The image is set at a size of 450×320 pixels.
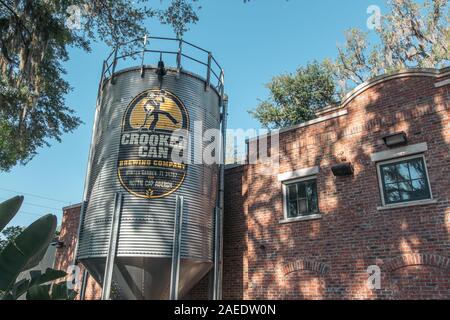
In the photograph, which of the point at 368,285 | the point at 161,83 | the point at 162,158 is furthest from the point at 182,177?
the point at 368,285

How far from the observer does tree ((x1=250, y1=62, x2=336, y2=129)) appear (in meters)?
26.7

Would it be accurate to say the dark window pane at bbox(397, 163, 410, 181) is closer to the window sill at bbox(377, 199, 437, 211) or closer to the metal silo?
the window sill at bbox(377, 199, 437, 211)

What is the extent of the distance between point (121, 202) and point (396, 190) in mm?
7381

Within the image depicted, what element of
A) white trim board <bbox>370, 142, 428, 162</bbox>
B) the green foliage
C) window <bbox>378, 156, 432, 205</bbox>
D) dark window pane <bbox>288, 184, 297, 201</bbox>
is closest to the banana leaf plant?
the green foliage

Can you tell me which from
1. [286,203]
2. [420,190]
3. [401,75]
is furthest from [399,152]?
[286,203]

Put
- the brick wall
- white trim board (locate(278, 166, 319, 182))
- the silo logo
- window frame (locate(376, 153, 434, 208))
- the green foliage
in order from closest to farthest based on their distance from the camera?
the green foliage < window frame (locate(376, 153, 434, 208)) < the silo logo < white trim board (locate(278, 166, 319, 182)) < the brick wall

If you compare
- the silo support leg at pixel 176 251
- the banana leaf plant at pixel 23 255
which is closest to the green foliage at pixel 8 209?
the banana leaf plant at pixel 23 255

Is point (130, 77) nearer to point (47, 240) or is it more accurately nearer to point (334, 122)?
point (334, 122)

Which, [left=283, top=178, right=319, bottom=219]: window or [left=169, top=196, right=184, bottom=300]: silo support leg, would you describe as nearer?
[left=169, top=196, right=184, bottom=300]: silo support leg

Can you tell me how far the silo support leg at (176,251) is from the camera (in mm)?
8938

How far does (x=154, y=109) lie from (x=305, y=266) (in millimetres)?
6329

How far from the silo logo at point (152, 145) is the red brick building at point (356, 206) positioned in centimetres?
347

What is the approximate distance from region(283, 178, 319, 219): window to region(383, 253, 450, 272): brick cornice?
8.28 ft

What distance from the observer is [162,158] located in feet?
32.1
